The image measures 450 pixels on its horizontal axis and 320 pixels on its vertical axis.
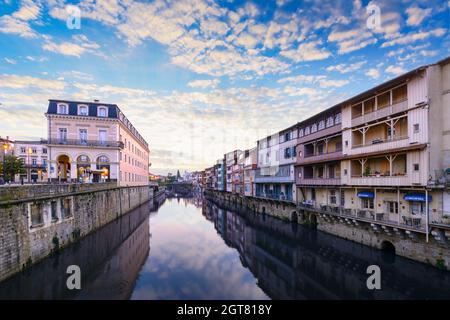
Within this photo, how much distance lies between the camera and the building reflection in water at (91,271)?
1365 centimetres

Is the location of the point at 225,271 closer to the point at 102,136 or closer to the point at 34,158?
the point at 102,136

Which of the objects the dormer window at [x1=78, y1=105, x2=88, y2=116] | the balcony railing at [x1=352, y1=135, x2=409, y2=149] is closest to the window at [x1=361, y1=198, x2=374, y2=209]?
the balcony railing at [x1=352, y1=135, x2=409, y2=149]

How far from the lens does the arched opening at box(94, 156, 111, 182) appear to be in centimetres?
3878

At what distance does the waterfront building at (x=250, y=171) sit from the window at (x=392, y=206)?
30041mm

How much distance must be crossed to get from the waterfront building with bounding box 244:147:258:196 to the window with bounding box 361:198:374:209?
89.4 feet

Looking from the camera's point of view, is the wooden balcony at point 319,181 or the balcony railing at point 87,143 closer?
the wooden balcony at point 319,181

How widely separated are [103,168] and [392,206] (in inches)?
1607

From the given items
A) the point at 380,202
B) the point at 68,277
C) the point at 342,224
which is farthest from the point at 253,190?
the point at 68,277

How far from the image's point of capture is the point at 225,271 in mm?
18531

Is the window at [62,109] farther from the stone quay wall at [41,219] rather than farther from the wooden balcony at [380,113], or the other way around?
the wooden balcony at [380,113]

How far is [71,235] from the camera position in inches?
886

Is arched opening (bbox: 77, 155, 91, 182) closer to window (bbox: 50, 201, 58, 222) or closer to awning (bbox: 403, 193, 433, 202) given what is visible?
window (bbox: 50, 201, 58, 222)

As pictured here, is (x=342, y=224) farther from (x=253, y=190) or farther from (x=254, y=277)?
(x=253, y=190)

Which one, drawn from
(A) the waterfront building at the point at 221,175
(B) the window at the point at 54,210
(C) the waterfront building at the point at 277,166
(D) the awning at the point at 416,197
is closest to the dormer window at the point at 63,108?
(B) the window at the point at 54,210
